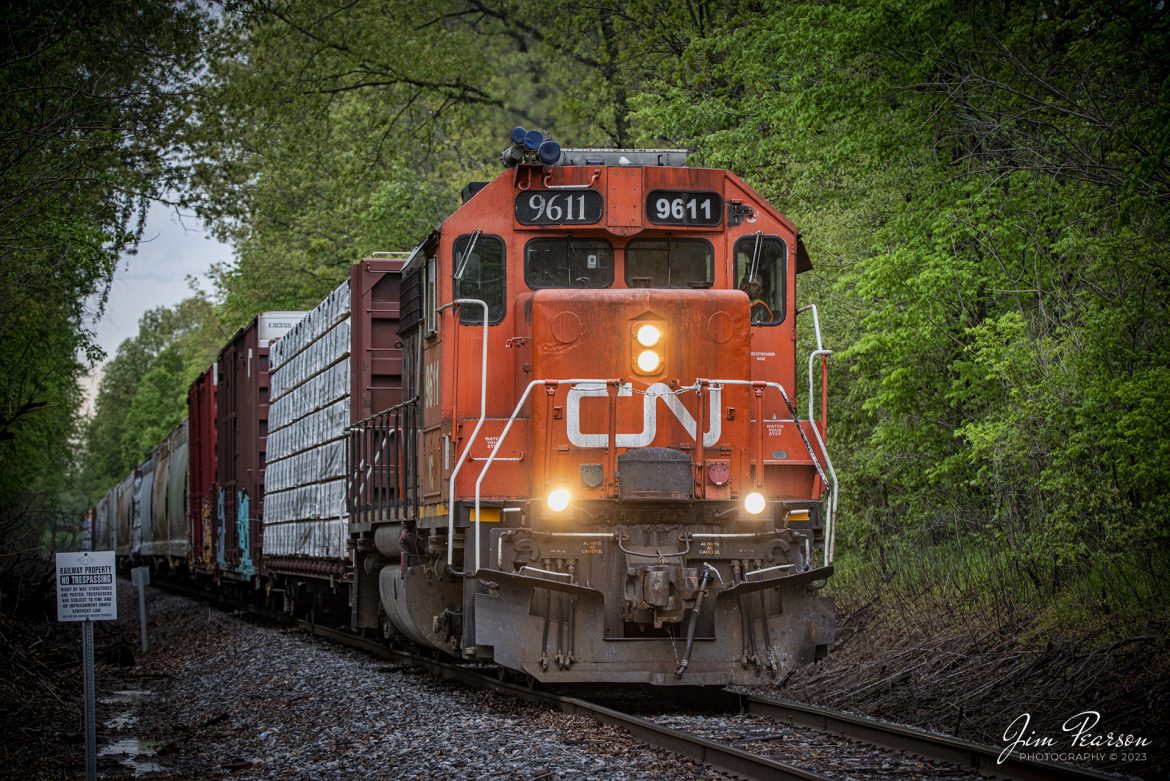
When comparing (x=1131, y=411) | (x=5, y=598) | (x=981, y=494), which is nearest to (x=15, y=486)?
(x=5, y=598)

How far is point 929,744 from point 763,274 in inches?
163

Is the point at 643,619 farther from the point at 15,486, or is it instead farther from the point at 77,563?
the point at 15,486

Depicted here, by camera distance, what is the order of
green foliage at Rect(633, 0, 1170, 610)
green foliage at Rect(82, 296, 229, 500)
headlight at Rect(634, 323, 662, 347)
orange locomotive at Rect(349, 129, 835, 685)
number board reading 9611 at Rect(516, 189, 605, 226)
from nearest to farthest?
orange locomotive at Rect(349, 129, 835, 685)
headlight at Rect(634, 323, 662, 347)
number board reading 9611 at Rect(516, 189, 605, 226)
green foliage at Rect(633, 0, 1170, 610)
green foliage at Rect(82, 296, 229, 500)

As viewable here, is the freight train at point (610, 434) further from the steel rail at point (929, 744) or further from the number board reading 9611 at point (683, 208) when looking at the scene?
the steel rail at point (929, 744)

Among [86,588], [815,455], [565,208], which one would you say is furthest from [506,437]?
[86,588]

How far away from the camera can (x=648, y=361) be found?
9.53 metres

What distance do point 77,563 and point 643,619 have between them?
374 cm

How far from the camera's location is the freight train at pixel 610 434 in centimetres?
912

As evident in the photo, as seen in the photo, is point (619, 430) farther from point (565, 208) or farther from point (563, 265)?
point (565, 208)

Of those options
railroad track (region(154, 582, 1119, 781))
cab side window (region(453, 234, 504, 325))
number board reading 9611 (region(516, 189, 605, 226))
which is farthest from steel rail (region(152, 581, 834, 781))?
number board reading 9611 (region(516, 189, 605, 226))

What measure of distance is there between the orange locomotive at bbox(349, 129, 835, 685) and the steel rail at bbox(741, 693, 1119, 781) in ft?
1.48

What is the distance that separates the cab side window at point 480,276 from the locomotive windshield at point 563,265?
231 millimetres

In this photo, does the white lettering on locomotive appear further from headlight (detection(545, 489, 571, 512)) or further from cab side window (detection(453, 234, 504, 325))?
cab side window (detection(453, 234, 504, 325))

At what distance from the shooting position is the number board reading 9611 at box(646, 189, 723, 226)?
9.91 metres
